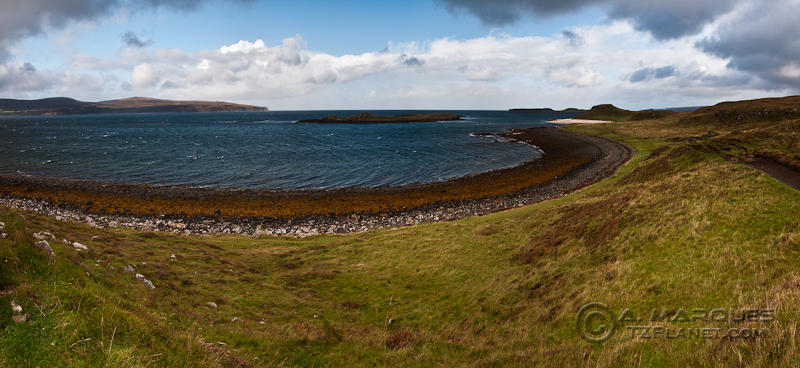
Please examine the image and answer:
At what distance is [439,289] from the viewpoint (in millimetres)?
15734

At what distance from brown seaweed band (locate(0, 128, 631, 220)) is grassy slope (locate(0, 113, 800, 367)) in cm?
1426

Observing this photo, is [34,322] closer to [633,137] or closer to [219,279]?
[219,279]

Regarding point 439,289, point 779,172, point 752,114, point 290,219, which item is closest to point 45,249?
point 439,289

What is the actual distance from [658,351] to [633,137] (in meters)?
99.2

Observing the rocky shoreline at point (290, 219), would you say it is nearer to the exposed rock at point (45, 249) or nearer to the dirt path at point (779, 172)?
the dirt path at point (779, 172)

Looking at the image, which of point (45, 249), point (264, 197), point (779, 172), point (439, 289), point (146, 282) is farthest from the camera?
point (264, 197)

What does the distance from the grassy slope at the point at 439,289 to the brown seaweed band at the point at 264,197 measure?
14260mm

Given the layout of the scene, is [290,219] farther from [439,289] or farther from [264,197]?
[439,289]

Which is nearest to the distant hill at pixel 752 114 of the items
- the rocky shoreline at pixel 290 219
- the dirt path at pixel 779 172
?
the rocky shoreline at pixel 290 219

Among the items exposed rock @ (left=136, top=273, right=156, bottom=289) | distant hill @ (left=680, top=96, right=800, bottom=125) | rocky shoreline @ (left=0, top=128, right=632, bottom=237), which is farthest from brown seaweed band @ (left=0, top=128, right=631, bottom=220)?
distant hill @ (left=680, top=96, right=800, bottom=125)

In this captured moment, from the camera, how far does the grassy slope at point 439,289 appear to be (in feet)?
20.7

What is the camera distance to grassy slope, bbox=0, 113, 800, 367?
6.30 metres

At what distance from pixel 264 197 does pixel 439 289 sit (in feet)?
98.1

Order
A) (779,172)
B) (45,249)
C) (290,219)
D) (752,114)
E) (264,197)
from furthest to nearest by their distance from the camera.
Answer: (752,114), (264,197), (290,219), (779,172), (45,249)
